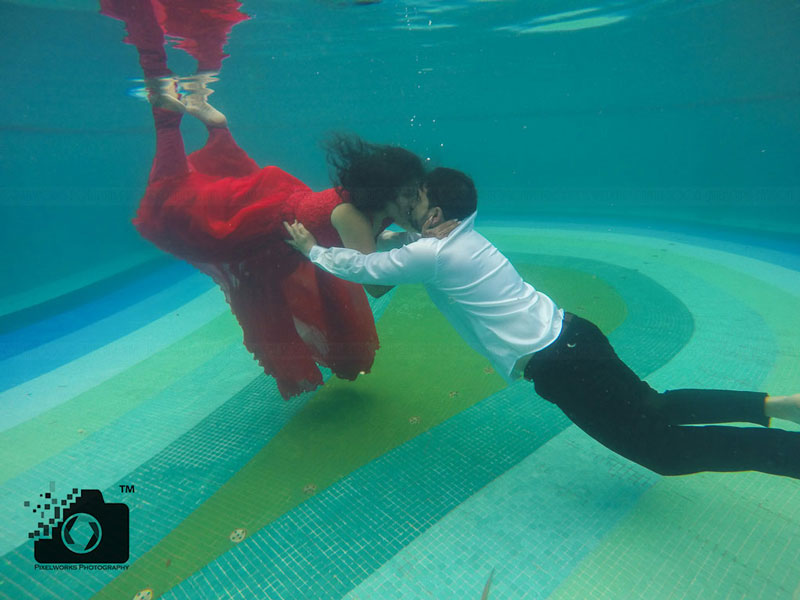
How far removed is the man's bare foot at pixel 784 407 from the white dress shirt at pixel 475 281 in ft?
3.47

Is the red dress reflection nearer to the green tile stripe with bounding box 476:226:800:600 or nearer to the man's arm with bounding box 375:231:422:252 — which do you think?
the man's arm with bounding box 375:231:422:252

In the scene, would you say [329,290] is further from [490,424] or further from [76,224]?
[76,224]

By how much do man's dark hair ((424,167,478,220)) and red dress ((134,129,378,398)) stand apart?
63 cm

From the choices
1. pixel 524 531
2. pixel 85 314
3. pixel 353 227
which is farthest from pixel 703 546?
pixel 85 314

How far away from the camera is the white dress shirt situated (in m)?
2.23

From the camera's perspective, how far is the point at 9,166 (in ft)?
39.2

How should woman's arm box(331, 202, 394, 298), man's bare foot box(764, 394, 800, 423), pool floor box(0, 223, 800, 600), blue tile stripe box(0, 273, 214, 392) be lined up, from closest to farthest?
man's bare foot box(764, 394, 800, 423), pool floor box(0, 223, 800, 600), woman's arm box(331, 202, 394, 298), blue tile stripe box(0, 273, 214, 392)

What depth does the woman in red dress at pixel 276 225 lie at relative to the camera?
2463 millimetres

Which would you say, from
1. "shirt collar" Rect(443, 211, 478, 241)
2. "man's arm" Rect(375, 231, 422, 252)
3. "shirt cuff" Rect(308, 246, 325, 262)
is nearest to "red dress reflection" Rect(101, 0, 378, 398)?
"shirt cuff" Rect(308, 246, 325, 262)

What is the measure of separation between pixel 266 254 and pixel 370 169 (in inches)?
42.3

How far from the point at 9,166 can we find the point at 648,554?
54.2 feet

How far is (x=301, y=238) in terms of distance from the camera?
2678mm

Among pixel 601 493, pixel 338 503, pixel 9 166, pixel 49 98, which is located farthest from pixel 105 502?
pixel 9 166

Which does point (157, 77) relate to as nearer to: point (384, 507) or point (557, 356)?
point (384, 507)
